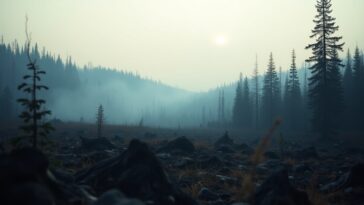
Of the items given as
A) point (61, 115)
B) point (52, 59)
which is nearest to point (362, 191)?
point (61, 115)

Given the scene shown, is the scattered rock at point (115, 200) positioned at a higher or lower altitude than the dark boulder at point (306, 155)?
higher

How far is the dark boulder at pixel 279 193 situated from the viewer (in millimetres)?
6047

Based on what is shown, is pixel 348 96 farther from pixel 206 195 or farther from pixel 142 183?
pixel 142 183

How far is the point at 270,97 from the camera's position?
7238 cm

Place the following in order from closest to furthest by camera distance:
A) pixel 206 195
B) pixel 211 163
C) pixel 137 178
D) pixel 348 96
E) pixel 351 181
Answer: pixel 137 178
pixel 206 195
pixel 351 181
pixel 211 163
pixel 348 96

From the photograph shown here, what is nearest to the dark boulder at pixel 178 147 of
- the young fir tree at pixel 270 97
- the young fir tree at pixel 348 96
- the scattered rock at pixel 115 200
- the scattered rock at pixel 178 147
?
the scattered rock at pixel 178 147

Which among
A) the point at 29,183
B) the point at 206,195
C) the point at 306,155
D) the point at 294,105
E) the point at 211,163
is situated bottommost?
the point at 206,195

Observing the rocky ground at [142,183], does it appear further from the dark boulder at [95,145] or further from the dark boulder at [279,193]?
the dark boulder at [95,145]

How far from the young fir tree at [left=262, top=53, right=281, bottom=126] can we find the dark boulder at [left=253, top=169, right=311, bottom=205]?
218 ft

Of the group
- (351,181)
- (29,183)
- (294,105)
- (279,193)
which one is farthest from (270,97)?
(29,183)

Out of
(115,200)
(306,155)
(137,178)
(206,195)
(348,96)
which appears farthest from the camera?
(348,96)

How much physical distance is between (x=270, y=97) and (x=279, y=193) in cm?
6834

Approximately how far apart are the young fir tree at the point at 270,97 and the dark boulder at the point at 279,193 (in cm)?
6649

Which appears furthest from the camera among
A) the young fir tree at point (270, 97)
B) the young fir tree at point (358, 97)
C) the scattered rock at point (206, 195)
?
the young fir tree at point (270, 97)
